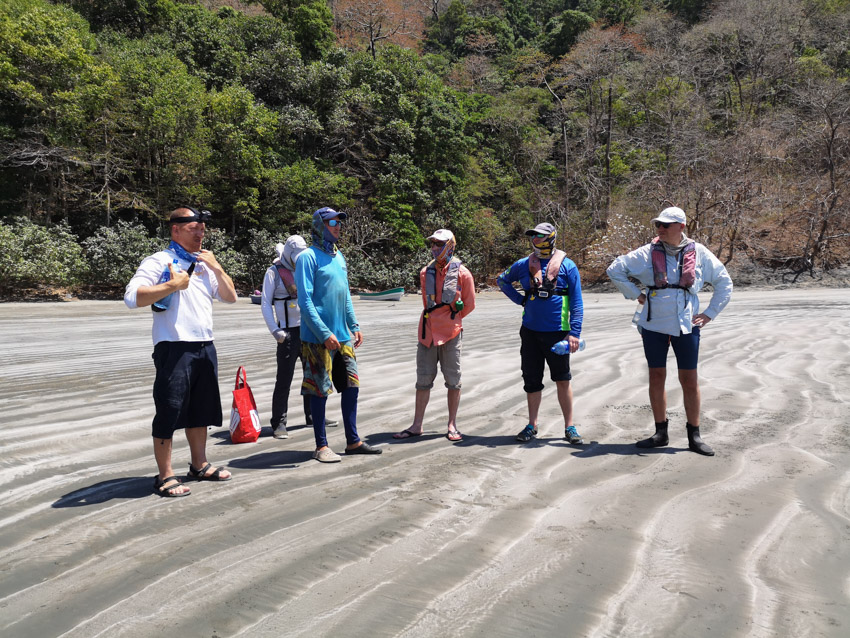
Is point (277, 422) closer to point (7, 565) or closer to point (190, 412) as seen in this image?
point (190, 412)

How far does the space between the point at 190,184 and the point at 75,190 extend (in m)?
4.02

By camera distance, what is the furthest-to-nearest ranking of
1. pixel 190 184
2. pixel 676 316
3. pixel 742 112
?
pixel 742 112 < pixel 190 184 < pixel 676 316

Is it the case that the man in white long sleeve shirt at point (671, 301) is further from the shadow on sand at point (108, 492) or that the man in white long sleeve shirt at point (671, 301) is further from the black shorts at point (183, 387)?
the shadow on sand at point (108, 492)

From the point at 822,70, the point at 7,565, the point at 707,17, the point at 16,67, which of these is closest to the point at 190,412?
the point at 7,565

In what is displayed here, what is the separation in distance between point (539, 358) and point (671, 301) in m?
1.02

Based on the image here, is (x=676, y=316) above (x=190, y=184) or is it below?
below

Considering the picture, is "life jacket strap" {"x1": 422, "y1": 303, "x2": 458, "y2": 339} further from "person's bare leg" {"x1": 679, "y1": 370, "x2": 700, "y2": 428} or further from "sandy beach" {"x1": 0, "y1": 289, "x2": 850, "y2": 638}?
"person's bare leg" {"x1": 679, "y1": 370, "x2": 700, "y2": 428}

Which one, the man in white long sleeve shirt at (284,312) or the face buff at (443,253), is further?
the man in white long sleeve shirt at (284,312)

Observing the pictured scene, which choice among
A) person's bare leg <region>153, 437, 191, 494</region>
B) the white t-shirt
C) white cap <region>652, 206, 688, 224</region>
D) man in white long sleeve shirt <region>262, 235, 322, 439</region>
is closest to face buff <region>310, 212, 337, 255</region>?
the white t-shirt

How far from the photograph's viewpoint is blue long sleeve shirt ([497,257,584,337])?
177 inches

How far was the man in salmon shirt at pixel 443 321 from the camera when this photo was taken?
4750mm

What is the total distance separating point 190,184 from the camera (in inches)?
947

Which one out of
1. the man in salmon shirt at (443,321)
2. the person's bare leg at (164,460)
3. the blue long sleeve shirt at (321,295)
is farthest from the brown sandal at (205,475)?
the man in salmon shirt at (443,321)

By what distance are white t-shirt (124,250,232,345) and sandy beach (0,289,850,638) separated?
2.99 ft
